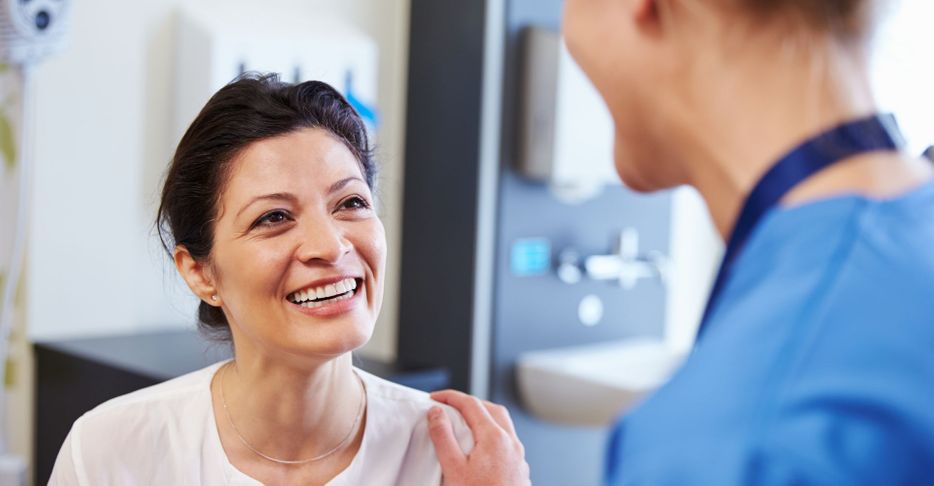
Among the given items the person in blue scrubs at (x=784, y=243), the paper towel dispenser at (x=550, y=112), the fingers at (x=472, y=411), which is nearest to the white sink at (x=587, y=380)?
the paper towel dispenser at (x=550, y=112)

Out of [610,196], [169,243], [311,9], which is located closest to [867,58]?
[169,243]

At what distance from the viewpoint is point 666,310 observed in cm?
358

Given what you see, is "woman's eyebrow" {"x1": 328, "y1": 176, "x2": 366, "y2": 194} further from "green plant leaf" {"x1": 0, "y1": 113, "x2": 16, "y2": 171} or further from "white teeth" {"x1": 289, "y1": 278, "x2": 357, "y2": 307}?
"green plant leaf" {"x1": 0, "y1": 113, "x2": 16, "y2": 171}

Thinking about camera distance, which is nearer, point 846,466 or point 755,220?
point 846,466

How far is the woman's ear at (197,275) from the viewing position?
62.1 inches

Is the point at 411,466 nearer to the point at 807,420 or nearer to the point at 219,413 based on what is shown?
the point at 219,413

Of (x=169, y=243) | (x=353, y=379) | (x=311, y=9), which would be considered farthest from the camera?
(x=311, y=9)

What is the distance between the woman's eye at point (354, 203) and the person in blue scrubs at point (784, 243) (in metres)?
0.77

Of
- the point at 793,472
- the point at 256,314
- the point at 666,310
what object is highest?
the point at 793,472

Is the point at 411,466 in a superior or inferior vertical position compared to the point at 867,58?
inferior

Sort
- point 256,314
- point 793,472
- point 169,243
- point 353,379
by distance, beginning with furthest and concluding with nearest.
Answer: point 169,243, point 353,379, point 256,314, point 793,472

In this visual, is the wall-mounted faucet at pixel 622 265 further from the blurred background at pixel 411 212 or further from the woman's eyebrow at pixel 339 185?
the woman's eyebrow at pixel 339 185

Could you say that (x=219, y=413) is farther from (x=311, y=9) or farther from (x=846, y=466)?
(x=311, y=9)

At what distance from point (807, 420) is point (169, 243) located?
131 cm
